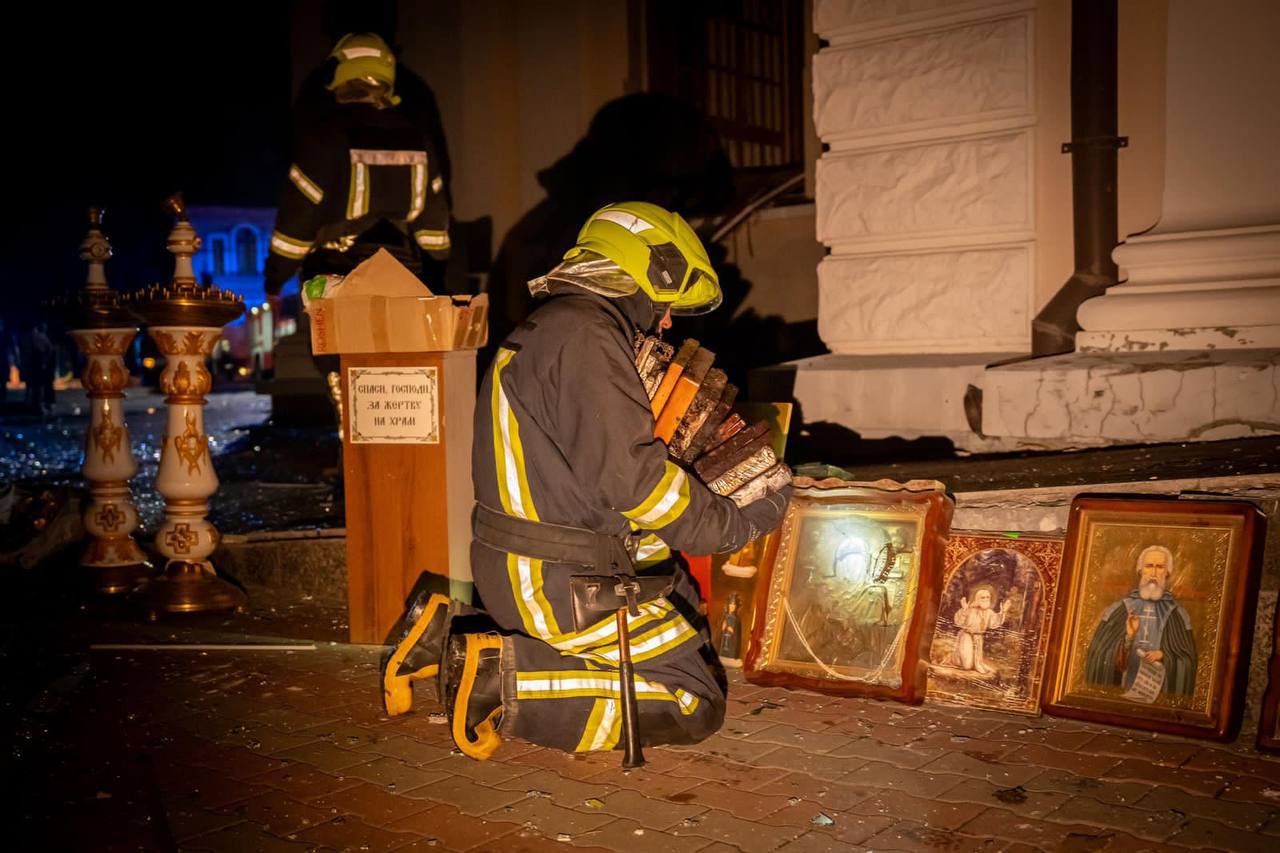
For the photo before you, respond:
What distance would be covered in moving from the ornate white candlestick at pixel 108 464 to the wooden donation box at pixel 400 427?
6.36 feet

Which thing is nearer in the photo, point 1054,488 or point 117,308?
point 1054,488

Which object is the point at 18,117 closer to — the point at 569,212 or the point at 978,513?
the point at 569,212

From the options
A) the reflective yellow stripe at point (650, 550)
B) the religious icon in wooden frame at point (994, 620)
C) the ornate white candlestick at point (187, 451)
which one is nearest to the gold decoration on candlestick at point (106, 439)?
the ornate white candlestick at point (187, 451)

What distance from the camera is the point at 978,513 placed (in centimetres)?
437

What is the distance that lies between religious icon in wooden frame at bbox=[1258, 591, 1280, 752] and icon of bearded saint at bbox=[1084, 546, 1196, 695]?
0.21 m

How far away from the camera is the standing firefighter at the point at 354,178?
21.0 feet

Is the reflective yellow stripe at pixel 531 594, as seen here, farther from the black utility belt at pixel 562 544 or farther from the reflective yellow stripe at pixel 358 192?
the reflective yellow stripe at pixel 358 192

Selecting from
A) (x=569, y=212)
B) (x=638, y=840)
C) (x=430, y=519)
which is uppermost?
(x=569, y=212)

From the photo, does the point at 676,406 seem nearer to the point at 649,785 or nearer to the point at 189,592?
the point at 649,785

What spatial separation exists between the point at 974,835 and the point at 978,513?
59.6 inches

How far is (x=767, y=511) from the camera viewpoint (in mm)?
4055

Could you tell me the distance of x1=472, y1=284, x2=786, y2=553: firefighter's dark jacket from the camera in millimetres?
3650

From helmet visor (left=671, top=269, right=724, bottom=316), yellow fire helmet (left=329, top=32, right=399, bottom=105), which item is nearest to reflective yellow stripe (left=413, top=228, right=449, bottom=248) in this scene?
yellow fire helmet (left=329, top=32, right=399, bottom=105)

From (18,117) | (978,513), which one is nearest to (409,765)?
(978,513)
